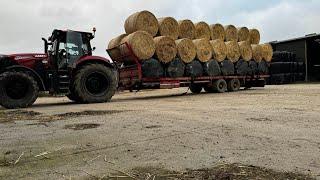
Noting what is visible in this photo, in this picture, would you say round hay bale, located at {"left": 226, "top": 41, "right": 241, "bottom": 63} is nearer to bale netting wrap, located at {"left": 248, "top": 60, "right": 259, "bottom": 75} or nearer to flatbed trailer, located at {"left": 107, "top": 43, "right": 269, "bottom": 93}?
flatbed trailer, located at {"left": 107, "top": 43, "right": 269, "bottom": 93}

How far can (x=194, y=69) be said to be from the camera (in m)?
19.0

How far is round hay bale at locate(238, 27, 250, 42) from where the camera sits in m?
22.5

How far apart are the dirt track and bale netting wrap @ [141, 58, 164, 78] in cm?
748

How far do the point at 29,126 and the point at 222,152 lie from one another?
4.27 m

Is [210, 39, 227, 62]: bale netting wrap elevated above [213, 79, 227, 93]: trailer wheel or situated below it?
above

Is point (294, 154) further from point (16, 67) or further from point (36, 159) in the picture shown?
point (16, 67)

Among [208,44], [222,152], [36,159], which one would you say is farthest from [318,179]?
[208,44]

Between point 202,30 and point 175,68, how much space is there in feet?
10.2

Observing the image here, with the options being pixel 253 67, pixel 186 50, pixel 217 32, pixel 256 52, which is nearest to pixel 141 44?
pixel 186 50

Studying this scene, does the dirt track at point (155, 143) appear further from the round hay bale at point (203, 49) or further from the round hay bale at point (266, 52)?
the round hay bale at point (266, 52)

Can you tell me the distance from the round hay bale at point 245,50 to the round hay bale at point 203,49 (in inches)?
98.3

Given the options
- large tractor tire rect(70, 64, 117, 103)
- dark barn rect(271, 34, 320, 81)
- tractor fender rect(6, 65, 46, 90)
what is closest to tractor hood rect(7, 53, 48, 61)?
tractor fender rect(6, 65, 46, 90)

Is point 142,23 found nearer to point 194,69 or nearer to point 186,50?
point 186,50

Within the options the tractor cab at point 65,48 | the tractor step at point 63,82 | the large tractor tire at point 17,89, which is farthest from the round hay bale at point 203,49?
the large tractor tire at point 17,89
